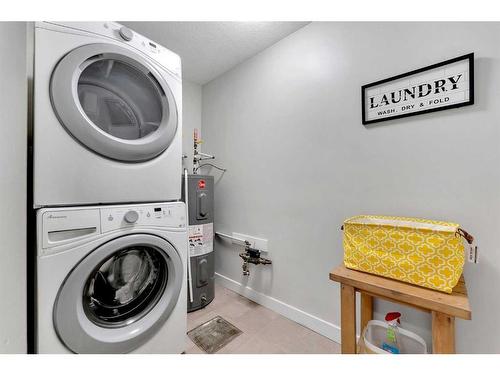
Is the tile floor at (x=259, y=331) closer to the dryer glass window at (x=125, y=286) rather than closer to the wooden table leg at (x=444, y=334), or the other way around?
the dryer glass window at (x=125, y=286)

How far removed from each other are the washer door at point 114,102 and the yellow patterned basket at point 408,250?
105 cm

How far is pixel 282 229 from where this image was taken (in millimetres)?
1582

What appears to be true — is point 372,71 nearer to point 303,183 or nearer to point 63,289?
point 303,183

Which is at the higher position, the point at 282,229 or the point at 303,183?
the point at 303,183

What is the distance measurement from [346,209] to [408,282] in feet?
1.62

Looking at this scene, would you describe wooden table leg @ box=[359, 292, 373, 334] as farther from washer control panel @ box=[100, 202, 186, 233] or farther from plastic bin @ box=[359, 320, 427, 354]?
washer control panel @ box=[100, 202, 186, 233]

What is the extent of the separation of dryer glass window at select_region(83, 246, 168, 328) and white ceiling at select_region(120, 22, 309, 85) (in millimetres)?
1496

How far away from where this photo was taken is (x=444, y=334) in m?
0.72

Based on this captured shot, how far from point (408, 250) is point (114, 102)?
4.77 ft

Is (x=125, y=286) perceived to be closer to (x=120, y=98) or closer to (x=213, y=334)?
(x=213, y=334)

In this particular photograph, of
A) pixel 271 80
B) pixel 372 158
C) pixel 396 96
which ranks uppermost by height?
pixel 271 80

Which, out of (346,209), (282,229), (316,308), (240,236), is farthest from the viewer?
(240,236)

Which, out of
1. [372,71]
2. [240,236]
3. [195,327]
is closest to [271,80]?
[372,71]

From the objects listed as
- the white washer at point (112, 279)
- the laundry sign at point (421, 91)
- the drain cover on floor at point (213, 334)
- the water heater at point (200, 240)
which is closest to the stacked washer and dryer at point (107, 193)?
the white washer at point (112, 279)
